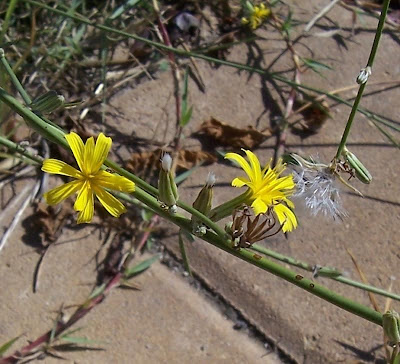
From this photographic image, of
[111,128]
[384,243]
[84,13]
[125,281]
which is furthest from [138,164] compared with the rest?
[384,243]

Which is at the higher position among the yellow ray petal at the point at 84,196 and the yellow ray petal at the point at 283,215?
the yellow ray petal at the point at 283,215

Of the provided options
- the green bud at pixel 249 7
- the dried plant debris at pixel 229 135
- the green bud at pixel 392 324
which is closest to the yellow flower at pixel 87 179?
the green bud at pixel 392 324

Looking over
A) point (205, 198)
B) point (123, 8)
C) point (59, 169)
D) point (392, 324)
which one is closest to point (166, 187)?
point (205, 198)

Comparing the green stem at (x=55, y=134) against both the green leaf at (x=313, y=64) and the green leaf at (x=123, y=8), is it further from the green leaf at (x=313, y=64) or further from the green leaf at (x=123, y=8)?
the green leaf at (x=313, y=64)

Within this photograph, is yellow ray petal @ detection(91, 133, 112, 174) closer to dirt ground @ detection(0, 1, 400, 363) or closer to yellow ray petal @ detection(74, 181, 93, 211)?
yellow ray petal @ detection(74, 181, 93, 211)

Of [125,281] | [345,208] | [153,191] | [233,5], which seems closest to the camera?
[153,191]

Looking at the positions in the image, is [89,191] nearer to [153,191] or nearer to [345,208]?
[153,191]
